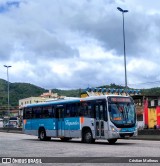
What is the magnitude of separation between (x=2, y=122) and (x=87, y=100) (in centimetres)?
6372

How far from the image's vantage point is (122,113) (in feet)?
80.3

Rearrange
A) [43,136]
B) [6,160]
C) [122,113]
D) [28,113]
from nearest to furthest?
[6,160] → [122,113] → [43,136] → [28,113]

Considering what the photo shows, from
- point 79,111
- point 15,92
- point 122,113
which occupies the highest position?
point 15,92

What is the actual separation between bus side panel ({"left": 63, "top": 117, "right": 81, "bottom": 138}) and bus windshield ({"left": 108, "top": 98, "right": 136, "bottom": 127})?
10.9ft

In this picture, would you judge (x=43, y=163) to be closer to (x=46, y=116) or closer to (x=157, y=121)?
(x=46, y=116)

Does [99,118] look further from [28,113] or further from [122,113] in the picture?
[28,113]

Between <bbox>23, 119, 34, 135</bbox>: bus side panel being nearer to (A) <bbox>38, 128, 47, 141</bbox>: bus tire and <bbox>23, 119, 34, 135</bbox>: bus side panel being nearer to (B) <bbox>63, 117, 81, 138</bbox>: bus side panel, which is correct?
(A) <bbox>38, 128, 47, 141</bbox>: bus tire

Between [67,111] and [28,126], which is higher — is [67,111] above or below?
above

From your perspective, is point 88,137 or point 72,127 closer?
Result: point 88,137

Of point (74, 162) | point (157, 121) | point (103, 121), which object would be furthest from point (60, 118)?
point (157, 121)

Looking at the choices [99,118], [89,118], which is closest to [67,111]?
[89,118]

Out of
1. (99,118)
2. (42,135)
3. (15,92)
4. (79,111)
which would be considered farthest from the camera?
(15,92)

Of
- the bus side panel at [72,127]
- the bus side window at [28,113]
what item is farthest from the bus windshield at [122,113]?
the bus side window at [28,113]

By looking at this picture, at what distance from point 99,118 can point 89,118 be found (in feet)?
3.33
